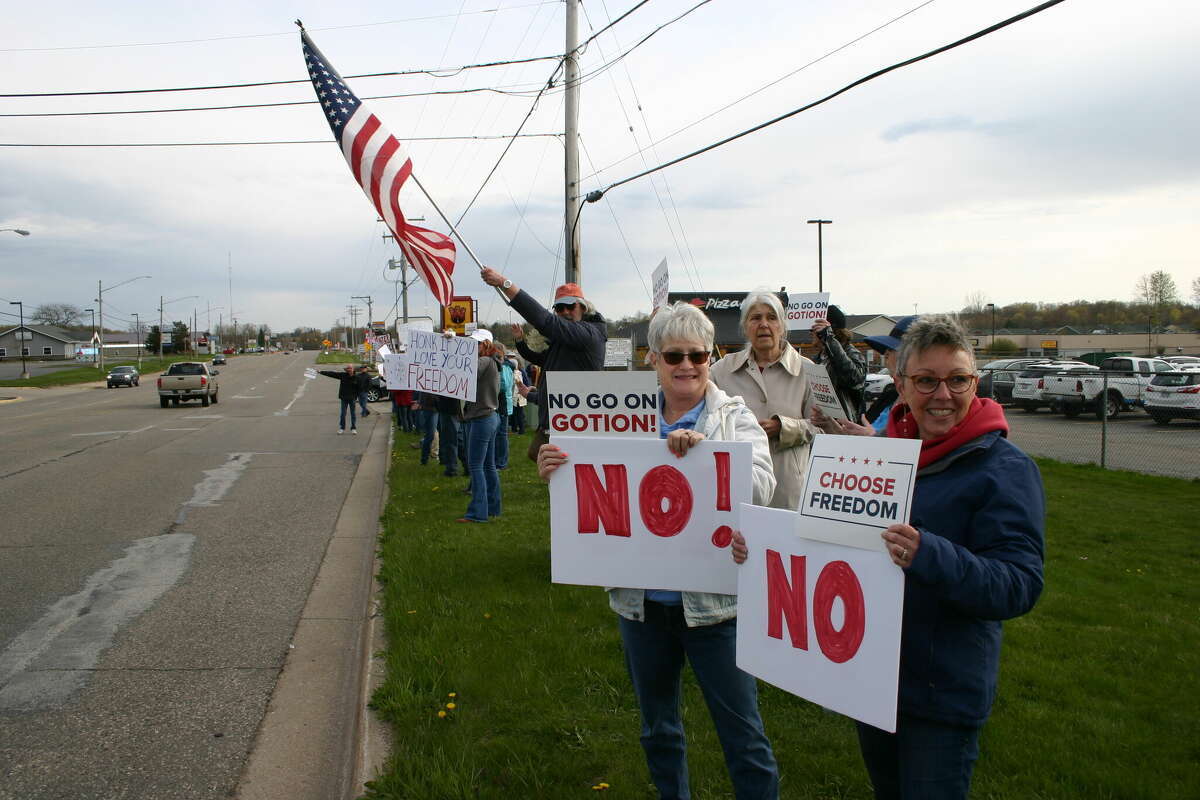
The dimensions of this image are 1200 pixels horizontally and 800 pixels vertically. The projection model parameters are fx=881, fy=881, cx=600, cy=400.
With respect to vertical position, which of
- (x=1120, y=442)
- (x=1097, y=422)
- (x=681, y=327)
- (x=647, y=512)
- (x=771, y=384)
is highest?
(x=681, y=327)

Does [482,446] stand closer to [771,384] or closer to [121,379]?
[771,384]

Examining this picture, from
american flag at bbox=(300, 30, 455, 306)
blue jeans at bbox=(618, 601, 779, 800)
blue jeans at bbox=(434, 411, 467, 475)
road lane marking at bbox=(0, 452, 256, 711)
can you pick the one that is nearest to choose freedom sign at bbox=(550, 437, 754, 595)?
blue jeans at bbox=(618, 601, 779, 800)

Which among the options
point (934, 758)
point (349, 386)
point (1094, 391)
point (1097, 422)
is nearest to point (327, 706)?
point (934, 758)

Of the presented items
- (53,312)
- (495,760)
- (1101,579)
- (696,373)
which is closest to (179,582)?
(495,760)

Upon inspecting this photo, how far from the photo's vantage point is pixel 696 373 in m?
3.12

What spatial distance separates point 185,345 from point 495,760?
479ft

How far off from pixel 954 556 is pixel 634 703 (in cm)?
263

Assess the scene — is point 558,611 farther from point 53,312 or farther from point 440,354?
point 53,312

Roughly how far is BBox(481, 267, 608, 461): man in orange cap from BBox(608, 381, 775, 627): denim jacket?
1811 mm

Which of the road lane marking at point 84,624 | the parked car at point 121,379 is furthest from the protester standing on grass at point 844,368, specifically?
the parked car at point 121,379

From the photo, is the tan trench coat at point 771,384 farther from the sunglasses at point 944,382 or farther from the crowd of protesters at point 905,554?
the sunglasses at point 944,382

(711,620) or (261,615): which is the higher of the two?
(711,620)

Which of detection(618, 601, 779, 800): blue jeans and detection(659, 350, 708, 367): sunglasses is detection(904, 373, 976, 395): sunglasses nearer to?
detection(659, 350, 708, 367): sunglasses

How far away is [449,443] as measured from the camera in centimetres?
1291
